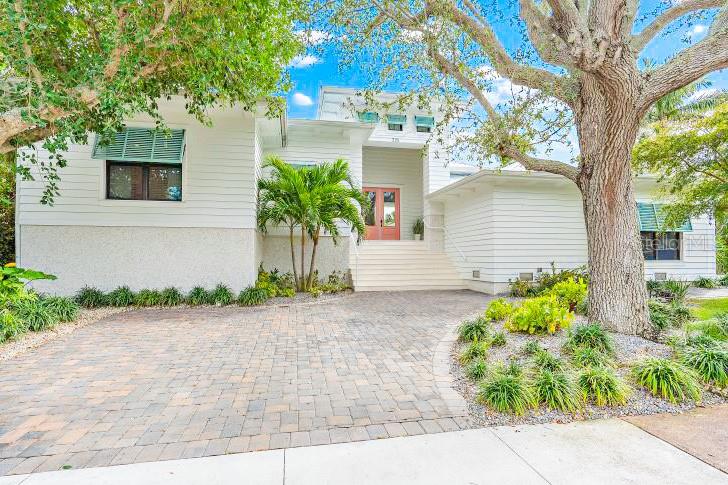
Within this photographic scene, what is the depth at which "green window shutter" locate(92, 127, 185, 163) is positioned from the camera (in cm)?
842

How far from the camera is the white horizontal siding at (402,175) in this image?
52.0ft

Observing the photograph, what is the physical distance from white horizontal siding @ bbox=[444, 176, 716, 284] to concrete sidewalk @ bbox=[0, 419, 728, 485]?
8523 mm

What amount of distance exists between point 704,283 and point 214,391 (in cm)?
1475

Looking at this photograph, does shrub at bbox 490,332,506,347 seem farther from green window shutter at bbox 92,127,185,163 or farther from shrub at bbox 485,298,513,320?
green window shutter at bbox 92,127,185,163

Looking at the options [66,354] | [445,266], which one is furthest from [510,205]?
[66,354]

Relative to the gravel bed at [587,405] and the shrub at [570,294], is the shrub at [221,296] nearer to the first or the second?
the gravel bed at [587,405]

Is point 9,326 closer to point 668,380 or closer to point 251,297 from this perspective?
point 251,297

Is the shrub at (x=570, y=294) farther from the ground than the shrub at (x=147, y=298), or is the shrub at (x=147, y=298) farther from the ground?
the shrub at (x=570, y=294)

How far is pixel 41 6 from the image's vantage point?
4.48 metres

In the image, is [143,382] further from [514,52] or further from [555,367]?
[514,52]

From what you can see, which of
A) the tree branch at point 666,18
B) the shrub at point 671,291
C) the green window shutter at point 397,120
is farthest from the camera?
the green window shutter at point 397,120

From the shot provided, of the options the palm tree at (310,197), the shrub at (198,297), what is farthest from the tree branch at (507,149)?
the shrub at (198,297)

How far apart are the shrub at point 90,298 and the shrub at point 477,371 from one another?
8350 mm

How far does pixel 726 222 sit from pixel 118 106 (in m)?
15.1
